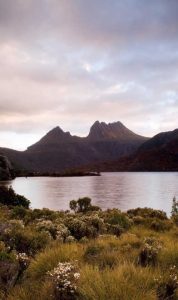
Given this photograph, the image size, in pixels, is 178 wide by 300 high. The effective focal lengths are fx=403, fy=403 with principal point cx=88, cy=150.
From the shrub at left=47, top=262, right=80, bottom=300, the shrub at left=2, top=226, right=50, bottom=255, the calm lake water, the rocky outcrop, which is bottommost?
the calm lake water

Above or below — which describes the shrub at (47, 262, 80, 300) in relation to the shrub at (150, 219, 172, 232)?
above

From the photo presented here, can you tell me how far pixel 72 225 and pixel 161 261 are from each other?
8.20 meters

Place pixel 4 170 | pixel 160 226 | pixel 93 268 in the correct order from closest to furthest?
pixel 93 268
pixel 160 226
pixel 4 170

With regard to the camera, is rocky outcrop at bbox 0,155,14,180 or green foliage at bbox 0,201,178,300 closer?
green foliage at bbox 0,201,178,300

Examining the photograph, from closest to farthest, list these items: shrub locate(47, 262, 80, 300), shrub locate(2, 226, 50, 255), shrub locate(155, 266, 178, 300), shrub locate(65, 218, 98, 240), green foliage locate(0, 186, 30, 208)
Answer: shrub locate(47, 262, 80, 300)
shrub locate(155, 266, 178, 300)
shrub locate(2, 226, 50, 255)
shrub locate(65, 218, 98, 240)
green foliage locate(0, 186, 30, 208)

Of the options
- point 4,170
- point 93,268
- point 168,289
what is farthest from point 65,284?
point 4,170

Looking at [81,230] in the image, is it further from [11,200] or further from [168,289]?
[11,200]

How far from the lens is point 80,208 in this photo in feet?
125

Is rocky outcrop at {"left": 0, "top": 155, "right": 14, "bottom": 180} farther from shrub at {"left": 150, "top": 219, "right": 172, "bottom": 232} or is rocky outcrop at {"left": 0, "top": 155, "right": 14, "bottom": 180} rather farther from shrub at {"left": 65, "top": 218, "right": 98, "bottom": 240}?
shrub at {"left": 65, "top": 218, "right": 98, "bottom": 240}

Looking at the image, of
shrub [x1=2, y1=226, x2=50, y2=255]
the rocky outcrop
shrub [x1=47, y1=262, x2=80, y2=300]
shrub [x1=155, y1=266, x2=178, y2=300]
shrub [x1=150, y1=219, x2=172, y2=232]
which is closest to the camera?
shrub [x1=47, y1=262, x2=80, y2=300]

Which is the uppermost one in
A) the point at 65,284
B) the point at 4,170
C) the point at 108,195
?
the point at 4,170

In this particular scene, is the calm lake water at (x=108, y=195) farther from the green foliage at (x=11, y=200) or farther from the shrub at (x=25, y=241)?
the shrub at (x=25, y=241)

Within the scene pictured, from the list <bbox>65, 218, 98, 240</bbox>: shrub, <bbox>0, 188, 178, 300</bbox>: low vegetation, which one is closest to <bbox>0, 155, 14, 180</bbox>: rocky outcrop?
<bbox>65, 218, 98, 240</bbox>: shrub

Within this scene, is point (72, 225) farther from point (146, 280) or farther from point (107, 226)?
point (146, 280)
